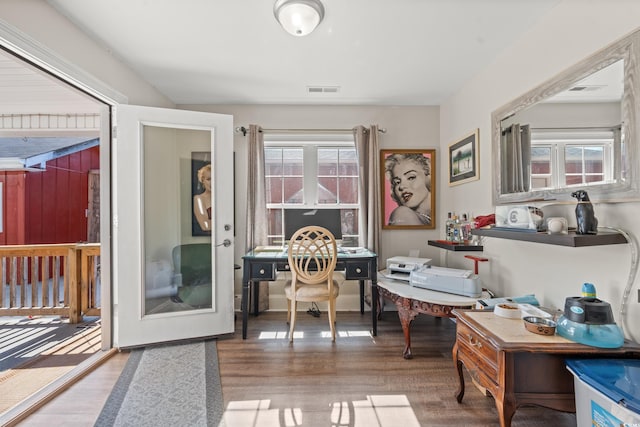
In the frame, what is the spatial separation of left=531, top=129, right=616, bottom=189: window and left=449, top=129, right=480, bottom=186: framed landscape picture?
731mm

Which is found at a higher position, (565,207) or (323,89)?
(323,89)

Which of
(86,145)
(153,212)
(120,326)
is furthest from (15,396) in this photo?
(86,145)

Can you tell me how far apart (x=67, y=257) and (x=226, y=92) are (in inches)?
100

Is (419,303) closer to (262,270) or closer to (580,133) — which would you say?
(262,270)

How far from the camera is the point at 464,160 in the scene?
288cm

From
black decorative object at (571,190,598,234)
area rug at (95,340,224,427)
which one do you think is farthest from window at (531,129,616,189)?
area rug at (95,340,224,427)

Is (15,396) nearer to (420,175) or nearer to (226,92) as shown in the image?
(226,92)

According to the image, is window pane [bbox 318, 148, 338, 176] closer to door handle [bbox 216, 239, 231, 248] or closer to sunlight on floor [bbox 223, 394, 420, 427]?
door handle [bbox 216, 239, 231, 248]

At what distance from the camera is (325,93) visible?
3.06 m

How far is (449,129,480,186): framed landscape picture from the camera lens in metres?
2.67

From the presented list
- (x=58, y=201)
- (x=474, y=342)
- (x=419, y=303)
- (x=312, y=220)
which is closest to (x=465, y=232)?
(x=419, y=303)

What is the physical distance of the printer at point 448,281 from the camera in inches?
90.1

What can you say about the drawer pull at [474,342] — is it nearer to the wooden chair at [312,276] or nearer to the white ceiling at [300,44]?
the wooden chair at [312,276]

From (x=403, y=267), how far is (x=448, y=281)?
0.50 meters
